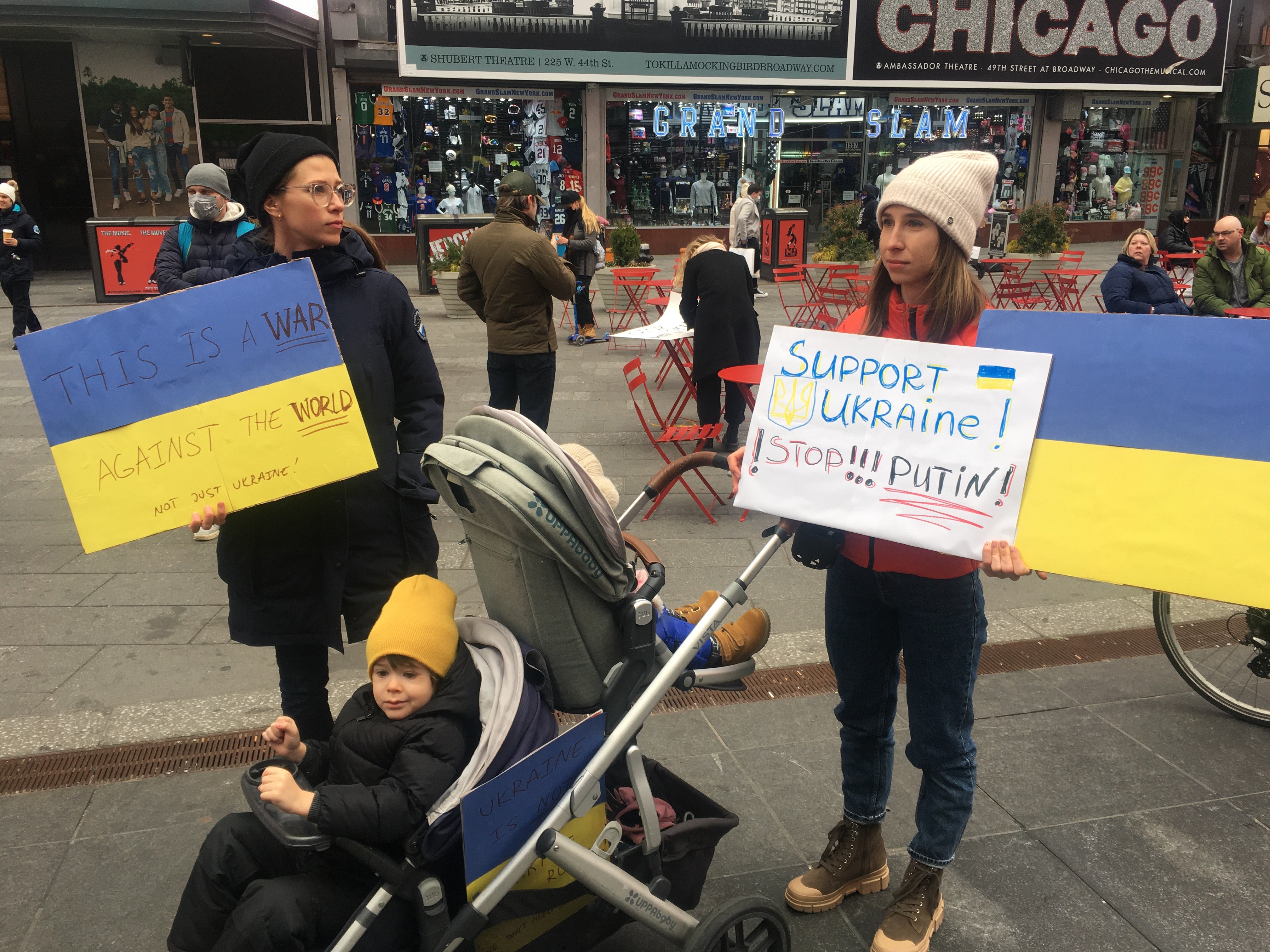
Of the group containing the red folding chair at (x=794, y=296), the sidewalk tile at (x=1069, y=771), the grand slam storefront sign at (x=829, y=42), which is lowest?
the sidewalk tile at (x=1069, y=771)

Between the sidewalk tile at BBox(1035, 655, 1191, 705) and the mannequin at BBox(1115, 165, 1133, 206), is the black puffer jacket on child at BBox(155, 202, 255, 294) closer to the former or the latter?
the sidewalk tile at BBox(1035, 655, 1191, 705)

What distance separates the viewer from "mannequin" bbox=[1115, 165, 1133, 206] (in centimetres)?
2302

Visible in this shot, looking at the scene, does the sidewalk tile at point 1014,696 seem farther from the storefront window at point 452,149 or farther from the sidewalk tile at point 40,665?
the storefront window at point 452,149

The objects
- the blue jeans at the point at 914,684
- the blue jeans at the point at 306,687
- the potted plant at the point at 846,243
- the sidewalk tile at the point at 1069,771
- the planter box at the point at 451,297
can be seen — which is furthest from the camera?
the potted plant at the point at 846,243

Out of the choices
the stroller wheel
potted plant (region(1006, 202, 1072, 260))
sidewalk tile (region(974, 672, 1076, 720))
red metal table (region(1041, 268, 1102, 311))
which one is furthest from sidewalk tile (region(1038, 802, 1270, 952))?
potted plant (region(1006, 202, 1072, 260))

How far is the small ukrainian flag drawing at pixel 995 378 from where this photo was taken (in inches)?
85.5

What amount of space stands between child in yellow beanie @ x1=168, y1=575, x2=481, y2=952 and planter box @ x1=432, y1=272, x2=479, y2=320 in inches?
471

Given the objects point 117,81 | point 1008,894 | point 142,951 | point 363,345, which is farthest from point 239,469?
point 117,81

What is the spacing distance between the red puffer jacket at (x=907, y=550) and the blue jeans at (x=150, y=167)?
1903 cm

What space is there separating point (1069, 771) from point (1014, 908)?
32.1 inches

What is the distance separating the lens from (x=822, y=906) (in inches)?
107

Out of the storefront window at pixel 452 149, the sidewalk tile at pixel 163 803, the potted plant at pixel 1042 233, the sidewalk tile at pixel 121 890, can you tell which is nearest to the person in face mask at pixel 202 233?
the sidewalk tile at pixel 163 803

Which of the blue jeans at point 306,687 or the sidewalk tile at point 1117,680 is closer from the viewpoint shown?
the blue jeans at point 306,687

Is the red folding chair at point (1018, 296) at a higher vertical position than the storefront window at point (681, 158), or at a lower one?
lower
